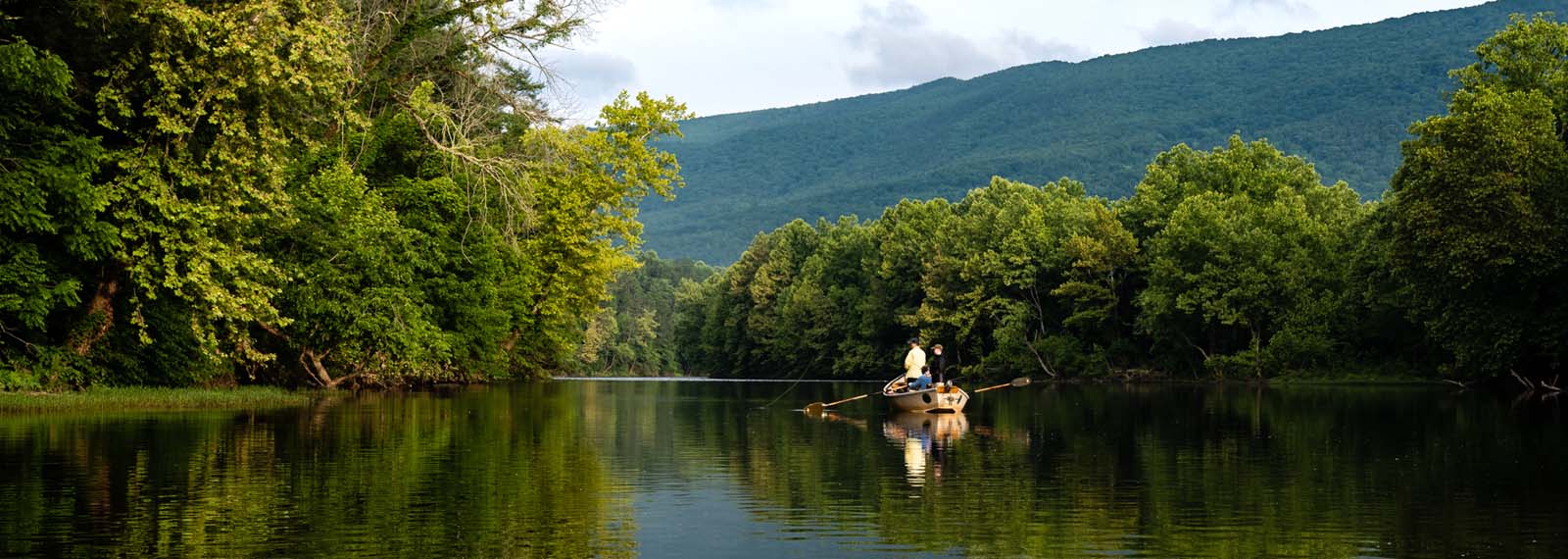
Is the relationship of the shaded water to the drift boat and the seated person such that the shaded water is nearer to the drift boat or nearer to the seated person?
the drift boat

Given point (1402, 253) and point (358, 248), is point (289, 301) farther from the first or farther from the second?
point (1402, 253)

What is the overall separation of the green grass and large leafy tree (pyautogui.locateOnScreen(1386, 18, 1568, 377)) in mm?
41334

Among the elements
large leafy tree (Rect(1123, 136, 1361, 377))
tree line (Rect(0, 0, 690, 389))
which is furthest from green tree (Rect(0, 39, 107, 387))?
large leafy tree (Rect(1123, 136, 1361, 377))

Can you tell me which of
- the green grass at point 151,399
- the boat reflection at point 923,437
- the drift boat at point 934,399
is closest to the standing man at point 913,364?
the drift boat at point 934,399

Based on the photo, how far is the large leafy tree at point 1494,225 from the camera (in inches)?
2164

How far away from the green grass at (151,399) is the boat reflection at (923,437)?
54.1 feet

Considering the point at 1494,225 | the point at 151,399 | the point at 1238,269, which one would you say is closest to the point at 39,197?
the point at 151,399

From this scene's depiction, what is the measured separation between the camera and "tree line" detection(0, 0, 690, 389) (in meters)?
→ 32.2

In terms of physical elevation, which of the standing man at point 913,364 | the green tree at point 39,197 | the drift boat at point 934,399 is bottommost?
the drift boat at point 934,399

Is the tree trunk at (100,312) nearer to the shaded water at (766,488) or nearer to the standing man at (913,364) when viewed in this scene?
the shaded water at (766,488)

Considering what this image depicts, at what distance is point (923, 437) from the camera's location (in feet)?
95.8

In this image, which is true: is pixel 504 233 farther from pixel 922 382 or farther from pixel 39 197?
pixel 39 197

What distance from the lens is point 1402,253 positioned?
6038 centimetres

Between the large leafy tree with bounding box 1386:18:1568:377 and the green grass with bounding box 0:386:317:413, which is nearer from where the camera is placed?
the green grass with bounding box 0:386:317:413
